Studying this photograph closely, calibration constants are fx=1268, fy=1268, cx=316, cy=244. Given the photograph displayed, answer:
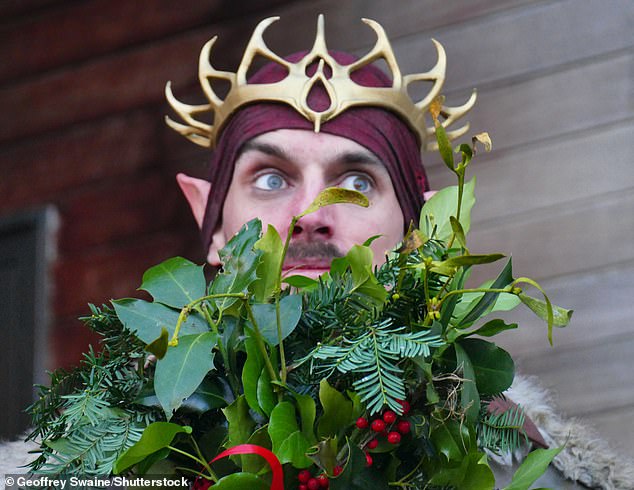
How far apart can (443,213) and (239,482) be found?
10.5 inches

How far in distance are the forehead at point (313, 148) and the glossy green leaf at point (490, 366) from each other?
0.52 meters

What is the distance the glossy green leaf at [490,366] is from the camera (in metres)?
0.90

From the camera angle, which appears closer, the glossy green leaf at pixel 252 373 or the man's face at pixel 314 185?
the glossy green leaf at pixel 252 373

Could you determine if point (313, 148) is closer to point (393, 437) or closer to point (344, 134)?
point (344, 134)

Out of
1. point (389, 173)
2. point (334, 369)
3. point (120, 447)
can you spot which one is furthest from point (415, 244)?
point (389, 173)

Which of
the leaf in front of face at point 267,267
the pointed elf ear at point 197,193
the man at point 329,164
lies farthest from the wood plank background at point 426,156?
the leaf in front of face at point 267,267

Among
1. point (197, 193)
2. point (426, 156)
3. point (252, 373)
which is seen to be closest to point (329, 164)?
point (197, 193)

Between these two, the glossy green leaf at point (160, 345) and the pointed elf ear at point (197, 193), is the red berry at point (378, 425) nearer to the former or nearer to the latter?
the glossy green leaf at point (160, 345)

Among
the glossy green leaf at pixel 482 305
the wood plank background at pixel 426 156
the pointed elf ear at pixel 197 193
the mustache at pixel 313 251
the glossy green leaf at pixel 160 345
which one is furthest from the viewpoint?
the wood plank background at pixel 426 156

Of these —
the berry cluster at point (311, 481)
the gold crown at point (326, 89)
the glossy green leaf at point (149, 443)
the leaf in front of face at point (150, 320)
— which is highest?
the gold crown at point (326, 89)

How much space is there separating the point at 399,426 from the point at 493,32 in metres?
1.31

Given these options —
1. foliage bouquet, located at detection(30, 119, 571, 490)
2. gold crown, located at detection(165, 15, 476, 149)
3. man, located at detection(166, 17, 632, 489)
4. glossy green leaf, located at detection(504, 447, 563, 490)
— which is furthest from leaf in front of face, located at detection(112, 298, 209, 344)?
gold crown, located at detection(165, 15, 476, 149)

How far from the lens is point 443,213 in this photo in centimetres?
98

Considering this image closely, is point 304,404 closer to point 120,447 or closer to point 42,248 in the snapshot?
point 120,447
